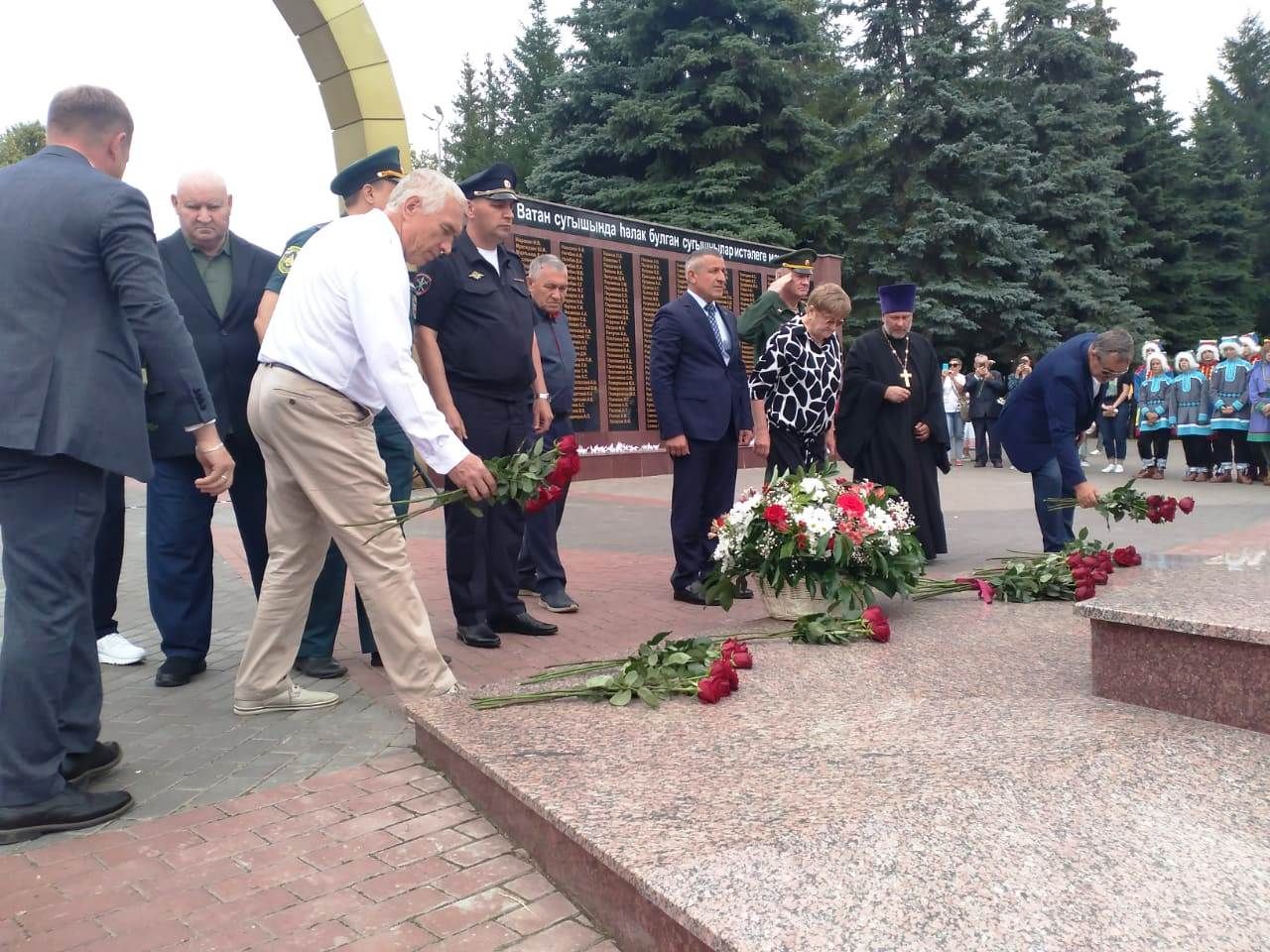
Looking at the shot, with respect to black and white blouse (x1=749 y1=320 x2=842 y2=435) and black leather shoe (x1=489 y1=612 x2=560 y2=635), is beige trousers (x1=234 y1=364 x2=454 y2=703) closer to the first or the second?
black leather shoe (x1=489 y1=612 x2=560 y2=635)

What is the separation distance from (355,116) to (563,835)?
9.43 metres

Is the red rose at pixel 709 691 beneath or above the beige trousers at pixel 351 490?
beneath

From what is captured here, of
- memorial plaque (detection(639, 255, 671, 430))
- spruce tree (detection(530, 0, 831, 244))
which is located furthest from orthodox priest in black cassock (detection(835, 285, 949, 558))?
spruce tree (detection(530, 0, 831, 244))

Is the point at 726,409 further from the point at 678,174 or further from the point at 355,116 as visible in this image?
the point at 678,174

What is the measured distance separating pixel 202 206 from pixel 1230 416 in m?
13.3

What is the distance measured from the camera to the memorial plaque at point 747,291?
15.6m

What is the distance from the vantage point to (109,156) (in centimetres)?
296

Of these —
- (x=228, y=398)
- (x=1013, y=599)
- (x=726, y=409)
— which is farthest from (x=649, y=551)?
(x=228, y=398)

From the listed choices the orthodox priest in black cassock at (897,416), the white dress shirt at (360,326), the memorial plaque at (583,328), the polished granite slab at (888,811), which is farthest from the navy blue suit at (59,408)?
the memorial plaque at (583,328)

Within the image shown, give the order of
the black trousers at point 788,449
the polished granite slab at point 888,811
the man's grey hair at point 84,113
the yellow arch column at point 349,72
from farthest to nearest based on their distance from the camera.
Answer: the yellow arch column at point 349,72 → the black trousers at point 788,449 → the man's grey hair at point 84,113 → the polished granite slab at point 888,811

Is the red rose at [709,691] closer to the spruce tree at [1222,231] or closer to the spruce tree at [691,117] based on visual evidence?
the spruce tree at [691,117]

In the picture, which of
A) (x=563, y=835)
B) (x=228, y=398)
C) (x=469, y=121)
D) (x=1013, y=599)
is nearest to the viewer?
(x=563, y=835)

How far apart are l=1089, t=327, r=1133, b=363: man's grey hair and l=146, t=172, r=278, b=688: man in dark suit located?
4.34 metres

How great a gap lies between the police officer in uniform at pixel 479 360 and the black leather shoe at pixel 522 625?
11cm
